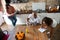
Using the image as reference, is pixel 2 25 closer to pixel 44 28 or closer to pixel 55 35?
pixel 44 28

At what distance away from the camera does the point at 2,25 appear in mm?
5766

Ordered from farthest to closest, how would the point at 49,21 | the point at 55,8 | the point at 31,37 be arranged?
the point at 55,8, the point at 49,21, the point at 31,37

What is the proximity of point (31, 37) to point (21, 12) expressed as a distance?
2.83 meters

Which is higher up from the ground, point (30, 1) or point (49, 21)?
point (30, 1)

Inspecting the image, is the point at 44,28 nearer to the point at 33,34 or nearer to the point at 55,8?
the point at 33,34

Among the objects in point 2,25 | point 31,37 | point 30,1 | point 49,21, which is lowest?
point 2,25

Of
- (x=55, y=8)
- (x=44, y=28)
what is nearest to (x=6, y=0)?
(x=55, y=8)

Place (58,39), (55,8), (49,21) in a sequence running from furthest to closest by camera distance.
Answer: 1. (55,8)
2. (49,21)
3. (58,39)

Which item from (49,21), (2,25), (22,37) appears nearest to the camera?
(22,37)

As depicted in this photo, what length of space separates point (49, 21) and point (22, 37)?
0.96 m

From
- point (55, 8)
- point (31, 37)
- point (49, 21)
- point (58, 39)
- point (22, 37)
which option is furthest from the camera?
point (55, 8)

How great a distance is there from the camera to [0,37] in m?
2.72

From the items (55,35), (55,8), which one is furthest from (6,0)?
(55,35)

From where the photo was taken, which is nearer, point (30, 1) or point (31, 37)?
point (31, 37)
